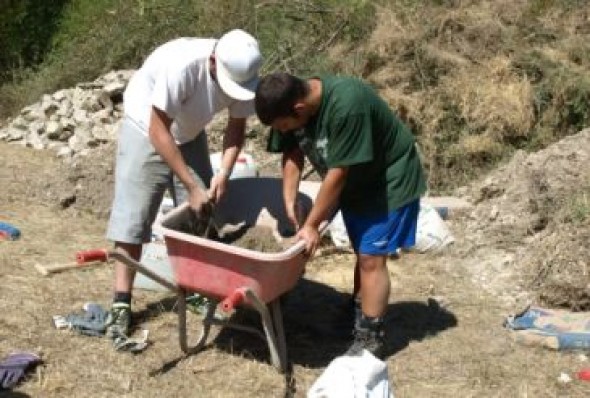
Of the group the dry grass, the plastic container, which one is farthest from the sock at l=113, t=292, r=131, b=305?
the dry grass

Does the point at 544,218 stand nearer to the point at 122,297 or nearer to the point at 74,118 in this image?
the point at 122,297

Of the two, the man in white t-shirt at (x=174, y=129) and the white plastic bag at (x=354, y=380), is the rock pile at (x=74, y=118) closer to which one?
the man in white t-shirt at (x=174, y=129)

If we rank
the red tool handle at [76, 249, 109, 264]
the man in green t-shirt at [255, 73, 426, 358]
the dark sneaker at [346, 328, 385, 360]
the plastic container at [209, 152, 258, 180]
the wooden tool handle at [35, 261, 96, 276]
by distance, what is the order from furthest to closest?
the plastic container at [209, 152, 258, 180] < the wooden tool handle at [35, 261, 96, 276] < the dark sneaker at [346, 328, 385, 360] < the man in green t-shirt at [255, 73, 426, 358] < the red tool handle at [76, 249, 109, 264]

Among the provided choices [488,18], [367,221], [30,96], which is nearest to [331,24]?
[488,18]

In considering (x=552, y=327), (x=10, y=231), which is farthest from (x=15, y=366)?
(x=552, y=327)

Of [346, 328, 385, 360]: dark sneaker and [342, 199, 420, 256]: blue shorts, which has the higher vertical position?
[342, 199, 420, 256]: blue shorts

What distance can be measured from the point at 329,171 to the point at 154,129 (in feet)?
2.70

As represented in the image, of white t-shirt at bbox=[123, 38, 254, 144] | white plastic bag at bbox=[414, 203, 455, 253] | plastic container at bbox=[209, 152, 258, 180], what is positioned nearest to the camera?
white t-shirt at bbox=[123, 38, 254, 144]

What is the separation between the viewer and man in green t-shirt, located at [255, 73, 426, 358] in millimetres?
3633

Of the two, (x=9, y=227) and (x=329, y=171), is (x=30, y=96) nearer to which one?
(x=9, y=227)

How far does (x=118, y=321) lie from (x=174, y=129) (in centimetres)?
101

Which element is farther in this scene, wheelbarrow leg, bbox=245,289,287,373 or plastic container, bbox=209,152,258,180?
plastic container, bbox=209,152,258,180

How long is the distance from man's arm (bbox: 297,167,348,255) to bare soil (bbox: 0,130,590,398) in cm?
73

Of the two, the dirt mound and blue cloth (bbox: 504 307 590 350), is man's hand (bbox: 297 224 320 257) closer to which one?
blue cloth (bbox: 504 307 590 350)
